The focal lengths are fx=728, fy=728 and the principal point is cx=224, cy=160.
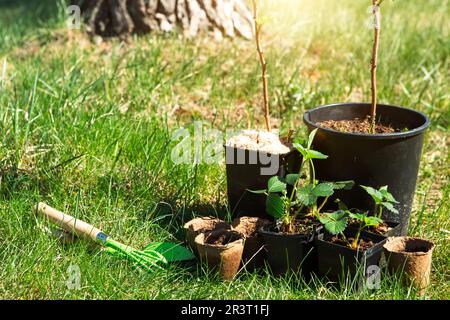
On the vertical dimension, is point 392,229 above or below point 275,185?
below

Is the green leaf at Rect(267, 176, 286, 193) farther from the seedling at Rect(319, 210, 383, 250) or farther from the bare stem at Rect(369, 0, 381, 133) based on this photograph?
the bare stem at Rect(369, 0, 381, 133)

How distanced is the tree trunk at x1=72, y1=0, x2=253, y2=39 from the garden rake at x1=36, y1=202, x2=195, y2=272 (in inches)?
87.6

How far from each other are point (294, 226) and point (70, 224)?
2.94 ft

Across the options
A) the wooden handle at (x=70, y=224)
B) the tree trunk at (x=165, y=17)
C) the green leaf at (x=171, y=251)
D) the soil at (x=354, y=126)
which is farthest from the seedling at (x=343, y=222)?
the tree trunk at (x=165, y=17)

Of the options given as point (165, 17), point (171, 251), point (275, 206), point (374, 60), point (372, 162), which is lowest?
point (171, 251)

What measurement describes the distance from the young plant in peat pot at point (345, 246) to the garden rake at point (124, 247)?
55 centimetres

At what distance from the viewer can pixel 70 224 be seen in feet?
9.58

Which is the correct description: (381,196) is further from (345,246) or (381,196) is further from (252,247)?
(252,247)

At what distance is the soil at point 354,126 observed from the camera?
10.0ft

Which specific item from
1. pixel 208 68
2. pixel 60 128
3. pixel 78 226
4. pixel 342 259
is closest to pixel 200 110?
pixel 208 68

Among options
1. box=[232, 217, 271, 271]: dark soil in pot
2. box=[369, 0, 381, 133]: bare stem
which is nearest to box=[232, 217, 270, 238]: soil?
box=[232, 217, 271, 271]: dark soil in pot

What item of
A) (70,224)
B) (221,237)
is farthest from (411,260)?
(70,224)

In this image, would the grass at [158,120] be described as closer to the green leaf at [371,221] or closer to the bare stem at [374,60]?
the green leaf at [371,221]

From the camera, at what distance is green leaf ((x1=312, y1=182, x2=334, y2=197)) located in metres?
2.68
